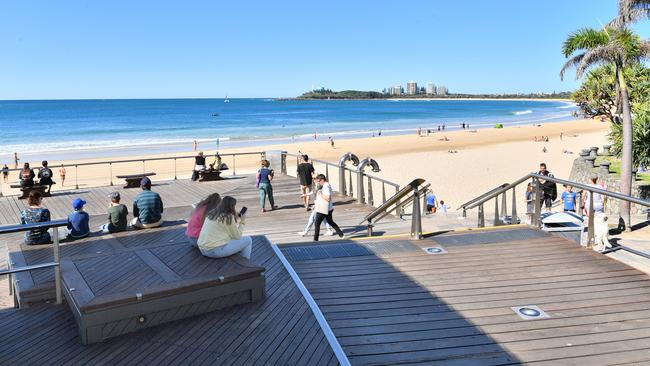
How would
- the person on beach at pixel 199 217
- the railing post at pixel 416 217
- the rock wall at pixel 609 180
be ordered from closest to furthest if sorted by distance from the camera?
1. the person on beach at pixel 199 217
2. the railing post at pixel 416 217
3. the rock wall at pixel 609 180

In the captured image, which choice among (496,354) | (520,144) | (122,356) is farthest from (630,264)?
(520,144)

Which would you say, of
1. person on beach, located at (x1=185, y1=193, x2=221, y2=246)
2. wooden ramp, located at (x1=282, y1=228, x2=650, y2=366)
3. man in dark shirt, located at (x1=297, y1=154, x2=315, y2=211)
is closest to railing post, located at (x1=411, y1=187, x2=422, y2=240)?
wooden ramp, located at (x1=282, y1=228, x2=650, y2=366)

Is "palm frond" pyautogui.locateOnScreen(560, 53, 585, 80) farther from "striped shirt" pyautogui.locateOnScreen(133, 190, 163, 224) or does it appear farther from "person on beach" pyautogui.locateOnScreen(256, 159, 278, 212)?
"striped shirt" pyautogui.locateOnScreen(133, 190, 163, 224)

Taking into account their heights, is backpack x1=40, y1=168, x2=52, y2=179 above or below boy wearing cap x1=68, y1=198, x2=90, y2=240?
above

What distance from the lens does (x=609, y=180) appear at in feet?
63.2

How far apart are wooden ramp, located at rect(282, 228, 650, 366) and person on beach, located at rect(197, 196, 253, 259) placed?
0.87 m

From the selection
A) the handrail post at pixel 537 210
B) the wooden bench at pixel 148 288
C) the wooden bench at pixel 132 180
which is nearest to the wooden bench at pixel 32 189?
the wooden bench at pixel 132 180

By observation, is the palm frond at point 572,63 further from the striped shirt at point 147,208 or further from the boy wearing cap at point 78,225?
the boy wearing cap at point 78,225

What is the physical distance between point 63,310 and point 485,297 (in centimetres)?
466

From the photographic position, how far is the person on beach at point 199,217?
23.3ft

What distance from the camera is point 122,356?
184 inches

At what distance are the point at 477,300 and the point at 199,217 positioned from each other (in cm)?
380

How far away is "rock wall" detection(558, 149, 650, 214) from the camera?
17.7 meters

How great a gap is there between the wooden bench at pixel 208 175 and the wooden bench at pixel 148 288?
36.7ft
